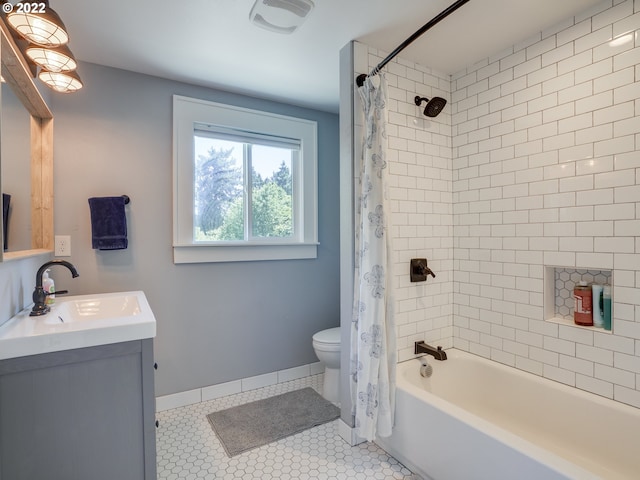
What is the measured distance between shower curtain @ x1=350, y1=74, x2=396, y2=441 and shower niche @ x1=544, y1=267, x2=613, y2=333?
882mm

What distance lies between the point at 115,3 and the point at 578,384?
296 cm

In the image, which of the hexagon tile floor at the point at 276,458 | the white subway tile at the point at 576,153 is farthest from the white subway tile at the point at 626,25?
the hexagon tile floor at the point at 276,458

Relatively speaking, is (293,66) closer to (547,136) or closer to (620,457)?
(547,136)

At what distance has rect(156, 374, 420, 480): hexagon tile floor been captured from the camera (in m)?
1.70

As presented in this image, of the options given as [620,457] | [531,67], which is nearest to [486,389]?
[620,457]

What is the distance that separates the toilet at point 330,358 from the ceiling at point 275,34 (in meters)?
1.87

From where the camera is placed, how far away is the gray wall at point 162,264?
82.7 inches

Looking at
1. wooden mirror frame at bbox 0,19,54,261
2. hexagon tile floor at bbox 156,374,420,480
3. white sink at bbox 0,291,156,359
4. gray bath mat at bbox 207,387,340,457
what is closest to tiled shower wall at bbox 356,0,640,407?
hexagon tile floor at bbox 156,374,420,480

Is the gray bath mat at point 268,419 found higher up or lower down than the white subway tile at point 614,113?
lower down

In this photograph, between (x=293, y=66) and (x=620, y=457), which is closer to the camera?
(x=620, y=457)

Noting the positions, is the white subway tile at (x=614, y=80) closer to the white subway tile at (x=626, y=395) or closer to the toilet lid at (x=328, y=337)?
the white subway tile at (x=626, y=395)

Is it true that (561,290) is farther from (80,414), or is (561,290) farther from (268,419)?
(80,414)

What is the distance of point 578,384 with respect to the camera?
170 cm

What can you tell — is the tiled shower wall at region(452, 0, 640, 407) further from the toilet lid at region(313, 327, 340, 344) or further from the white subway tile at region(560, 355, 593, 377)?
the toilet lid at region(313, 327, 340, 344)
